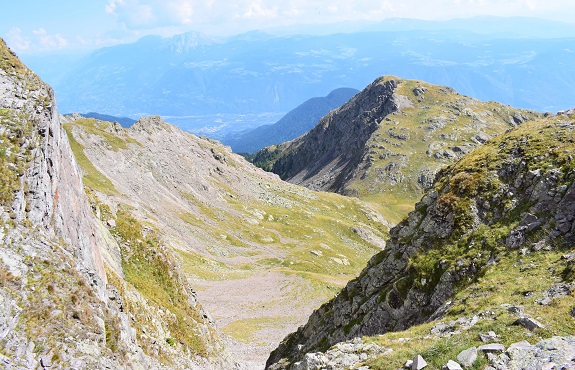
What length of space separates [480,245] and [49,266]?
25867 millimetres

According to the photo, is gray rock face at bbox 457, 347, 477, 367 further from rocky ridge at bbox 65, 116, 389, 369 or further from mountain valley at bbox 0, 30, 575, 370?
rocky ridge at bbox 65, 116, 389, 369

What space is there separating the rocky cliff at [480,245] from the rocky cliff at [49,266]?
54.2 ft

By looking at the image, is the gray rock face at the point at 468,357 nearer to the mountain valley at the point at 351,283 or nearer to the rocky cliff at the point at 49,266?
the mountain valley at the point at 351,283

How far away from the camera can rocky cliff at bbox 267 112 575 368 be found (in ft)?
66.1

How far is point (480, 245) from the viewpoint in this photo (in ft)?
82.8

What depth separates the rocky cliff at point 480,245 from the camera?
66.1ft

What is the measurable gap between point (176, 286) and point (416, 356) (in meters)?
30.2

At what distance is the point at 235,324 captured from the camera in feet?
214

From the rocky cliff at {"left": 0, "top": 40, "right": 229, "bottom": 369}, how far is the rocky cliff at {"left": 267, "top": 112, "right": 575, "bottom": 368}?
1652 cm

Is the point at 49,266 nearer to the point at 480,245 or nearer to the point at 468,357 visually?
the point at 468,357

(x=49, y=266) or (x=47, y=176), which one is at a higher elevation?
(x=47, y=176)

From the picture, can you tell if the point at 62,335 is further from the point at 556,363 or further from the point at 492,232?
the point at 492,232

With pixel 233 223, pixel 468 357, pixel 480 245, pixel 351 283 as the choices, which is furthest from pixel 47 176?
pixel 233 223

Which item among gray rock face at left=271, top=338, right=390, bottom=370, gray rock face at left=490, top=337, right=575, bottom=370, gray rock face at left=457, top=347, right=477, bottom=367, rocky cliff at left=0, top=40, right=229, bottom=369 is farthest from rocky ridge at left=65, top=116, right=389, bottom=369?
gray rock face at left=490, top=337, right=575, bottom=370
